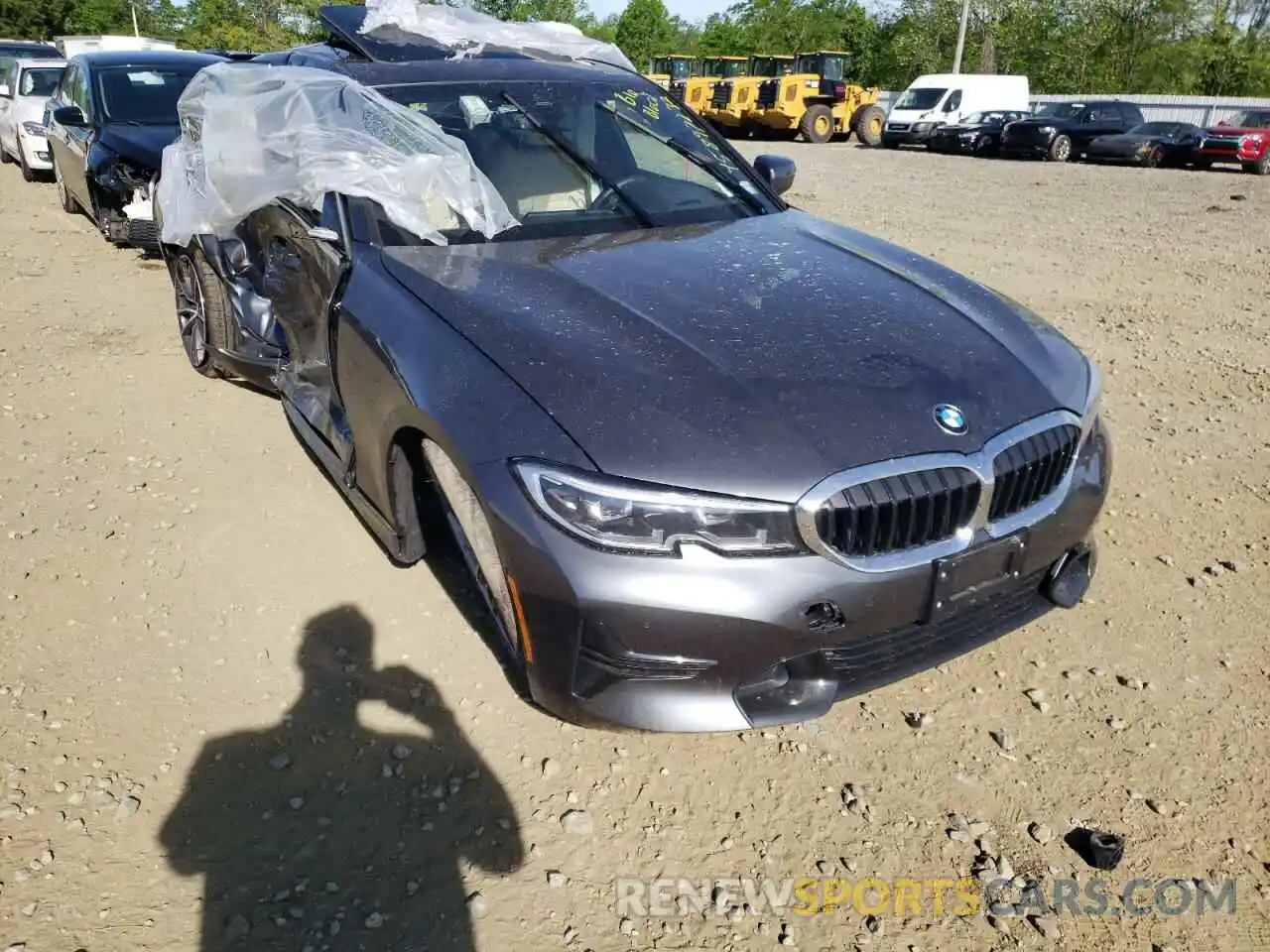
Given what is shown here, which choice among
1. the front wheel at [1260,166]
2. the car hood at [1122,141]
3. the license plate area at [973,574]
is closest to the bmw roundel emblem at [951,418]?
the license plate area at [973,574]

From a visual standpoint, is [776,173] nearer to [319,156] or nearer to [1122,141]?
[319,156]

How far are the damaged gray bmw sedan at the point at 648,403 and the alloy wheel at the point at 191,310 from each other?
1.25 m

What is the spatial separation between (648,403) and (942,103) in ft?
86.3

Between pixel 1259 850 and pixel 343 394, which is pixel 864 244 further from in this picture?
pixel 1259 850

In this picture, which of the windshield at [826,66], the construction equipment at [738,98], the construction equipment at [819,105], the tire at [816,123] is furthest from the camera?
the windshield at [826,66]

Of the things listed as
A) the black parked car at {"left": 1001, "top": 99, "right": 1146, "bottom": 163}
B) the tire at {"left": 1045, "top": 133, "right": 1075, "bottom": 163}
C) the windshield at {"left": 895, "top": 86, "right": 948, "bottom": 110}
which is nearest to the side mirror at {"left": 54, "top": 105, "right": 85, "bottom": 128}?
the black parked car at {"left": 1001, "top": 99, "right": 1146, "bottom": 163}

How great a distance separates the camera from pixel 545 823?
230 cm

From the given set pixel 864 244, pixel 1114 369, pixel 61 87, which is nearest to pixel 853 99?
pixel 61 87

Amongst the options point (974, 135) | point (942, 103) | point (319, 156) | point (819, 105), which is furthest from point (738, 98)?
point (319, 156)

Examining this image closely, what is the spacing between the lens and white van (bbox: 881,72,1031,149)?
24.5 metres

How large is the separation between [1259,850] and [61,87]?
11.3 m

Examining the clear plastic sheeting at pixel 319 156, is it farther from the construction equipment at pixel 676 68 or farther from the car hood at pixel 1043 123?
the construction equipment at pixel 676 68

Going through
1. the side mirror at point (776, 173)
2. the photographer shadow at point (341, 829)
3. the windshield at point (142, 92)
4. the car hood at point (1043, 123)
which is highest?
the car hood at point (1043, 123)

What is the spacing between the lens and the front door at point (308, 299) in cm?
304
